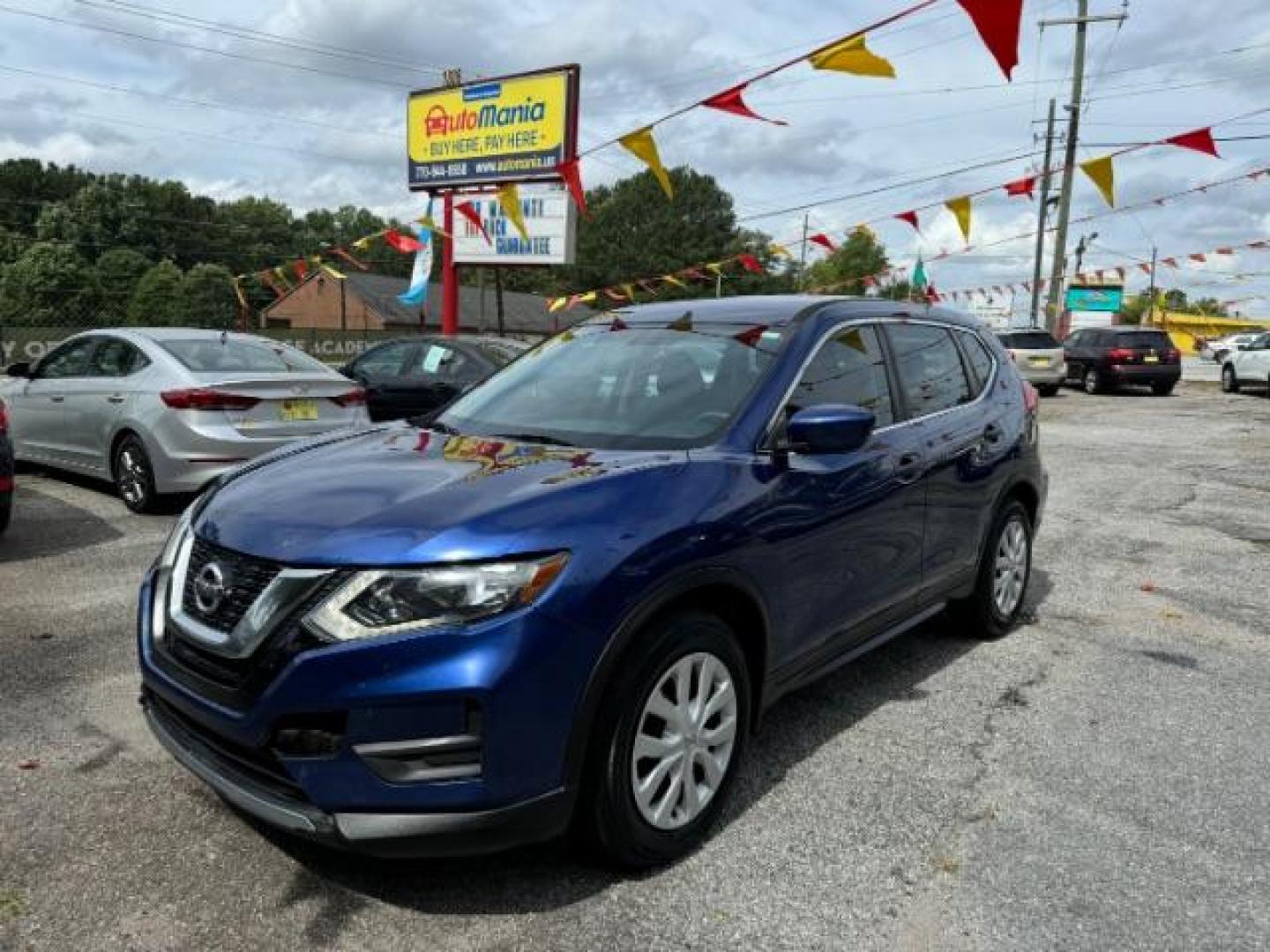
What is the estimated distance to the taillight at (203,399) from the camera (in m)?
7.16

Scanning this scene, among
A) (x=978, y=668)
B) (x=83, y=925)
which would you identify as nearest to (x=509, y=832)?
(x=83, y=925)

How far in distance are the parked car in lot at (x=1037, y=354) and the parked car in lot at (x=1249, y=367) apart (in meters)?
4.81

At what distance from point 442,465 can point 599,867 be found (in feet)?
4.10

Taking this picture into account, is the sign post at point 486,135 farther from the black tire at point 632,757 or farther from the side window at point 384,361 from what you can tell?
the black tire at point 632,757

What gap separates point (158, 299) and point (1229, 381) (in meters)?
51.5

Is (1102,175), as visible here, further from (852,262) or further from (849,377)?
(852,262)

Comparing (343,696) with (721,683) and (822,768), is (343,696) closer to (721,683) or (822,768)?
(721,683)

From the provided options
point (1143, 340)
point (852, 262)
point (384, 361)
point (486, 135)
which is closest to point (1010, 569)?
point (384, 361)

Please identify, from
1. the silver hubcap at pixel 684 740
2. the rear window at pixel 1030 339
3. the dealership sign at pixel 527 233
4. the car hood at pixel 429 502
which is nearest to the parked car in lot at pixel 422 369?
the car hood at pixel 429 502

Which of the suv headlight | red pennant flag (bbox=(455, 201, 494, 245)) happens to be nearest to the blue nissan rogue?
the suv headlight

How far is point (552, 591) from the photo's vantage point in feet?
7.96

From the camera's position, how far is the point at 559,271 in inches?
3398

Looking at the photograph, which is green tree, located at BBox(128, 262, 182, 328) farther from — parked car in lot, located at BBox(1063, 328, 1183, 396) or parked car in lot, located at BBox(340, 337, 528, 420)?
parked car in lot, located at BBox(340, 337, 528, 420)

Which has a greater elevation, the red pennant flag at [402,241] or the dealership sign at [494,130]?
the dealership sign at [494,130]
